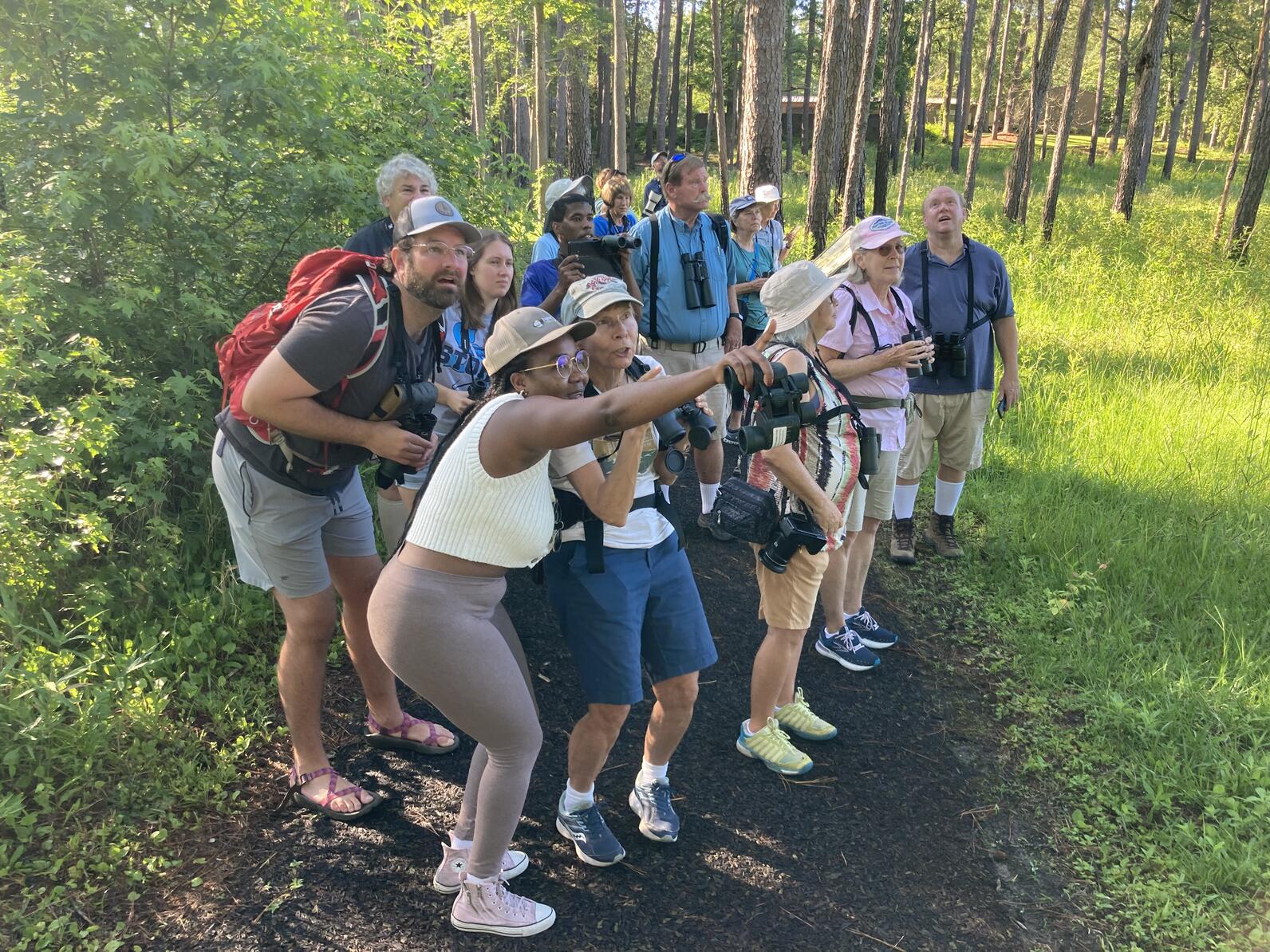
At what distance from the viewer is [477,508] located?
2281mm

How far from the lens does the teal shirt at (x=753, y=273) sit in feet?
21.9

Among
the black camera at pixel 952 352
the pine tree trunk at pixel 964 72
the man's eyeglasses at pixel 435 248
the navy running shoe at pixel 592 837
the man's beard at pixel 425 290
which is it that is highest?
the pine tree trunk at pixel 964 72

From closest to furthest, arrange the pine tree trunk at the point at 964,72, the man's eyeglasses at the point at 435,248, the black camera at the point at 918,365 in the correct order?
the man's eyeglasses at the point at 435,248 → the black camera at the point at 918,365 → the pine tree trunk at the point at 964,72

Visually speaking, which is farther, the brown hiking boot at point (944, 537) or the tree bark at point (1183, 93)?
the tree bark at point (1183, 93)

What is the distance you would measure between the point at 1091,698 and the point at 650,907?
8.41 ft

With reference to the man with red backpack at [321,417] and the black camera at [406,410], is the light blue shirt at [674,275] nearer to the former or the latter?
the man with red backpack at [321,417]

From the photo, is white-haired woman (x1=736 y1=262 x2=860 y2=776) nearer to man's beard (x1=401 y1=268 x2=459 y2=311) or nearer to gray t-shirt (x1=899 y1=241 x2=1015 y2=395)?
man's beard (x1=401 y1=268 x2=459 y2=311)

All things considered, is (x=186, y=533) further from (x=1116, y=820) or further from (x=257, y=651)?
(x=1116, y=820)

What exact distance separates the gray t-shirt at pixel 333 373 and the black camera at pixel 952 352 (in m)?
3.52

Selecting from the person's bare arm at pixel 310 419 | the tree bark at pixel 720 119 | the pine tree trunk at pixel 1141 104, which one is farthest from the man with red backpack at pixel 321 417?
the pine tree trunk at pixel 1141 104

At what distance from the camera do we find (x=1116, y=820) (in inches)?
133

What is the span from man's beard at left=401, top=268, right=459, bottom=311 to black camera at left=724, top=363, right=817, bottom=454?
134 cm

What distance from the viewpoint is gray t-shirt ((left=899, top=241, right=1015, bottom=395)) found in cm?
536

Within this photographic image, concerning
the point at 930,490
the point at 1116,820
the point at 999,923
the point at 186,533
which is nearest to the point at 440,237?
the point at 186,533
